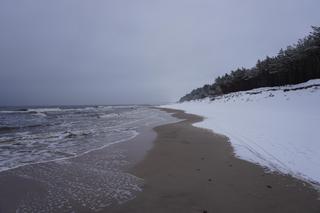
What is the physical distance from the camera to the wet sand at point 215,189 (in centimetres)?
429

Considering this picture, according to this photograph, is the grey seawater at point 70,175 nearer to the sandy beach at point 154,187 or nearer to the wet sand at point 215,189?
the sandy beach at point 154,187

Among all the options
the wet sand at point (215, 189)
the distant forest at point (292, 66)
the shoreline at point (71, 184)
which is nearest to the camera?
the wet sand at point (215, 189)

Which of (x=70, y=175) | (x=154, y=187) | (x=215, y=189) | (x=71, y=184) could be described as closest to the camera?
(x=215, y=189)

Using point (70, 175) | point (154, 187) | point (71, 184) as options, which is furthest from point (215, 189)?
point (70, 175)

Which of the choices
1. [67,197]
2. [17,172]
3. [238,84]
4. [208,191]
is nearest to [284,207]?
[208,191]

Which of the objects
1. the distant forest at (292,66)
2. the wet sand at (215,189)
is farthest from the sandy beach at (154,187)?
the distant forest at (292,66)

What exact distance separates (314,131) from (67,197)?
30.5 ft

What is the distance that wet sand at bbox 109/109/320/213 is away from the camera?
4.29 m

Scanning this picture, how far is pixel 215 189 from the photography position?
5168 millimetres

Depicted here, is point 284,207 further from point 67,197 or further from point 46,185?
point 46,185

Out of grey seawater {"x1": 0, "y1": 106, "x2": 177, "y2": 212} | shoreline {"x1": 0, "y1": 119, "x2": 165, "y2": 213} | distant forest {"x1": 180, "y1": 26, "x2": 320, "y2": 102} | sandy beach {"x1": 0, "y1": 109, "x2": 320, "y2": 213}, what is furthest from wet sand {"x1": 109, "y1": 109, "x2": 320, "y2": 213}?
distant forest {"x1": 180, "y1": 26, "x2": 320, "y2": 102}

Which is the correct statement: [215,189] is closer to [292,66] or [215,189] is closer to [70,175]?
[70,175]

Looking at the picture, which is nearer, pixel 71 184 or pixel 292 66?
pixel 71 184

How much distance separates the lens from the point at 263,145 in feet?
29.2
